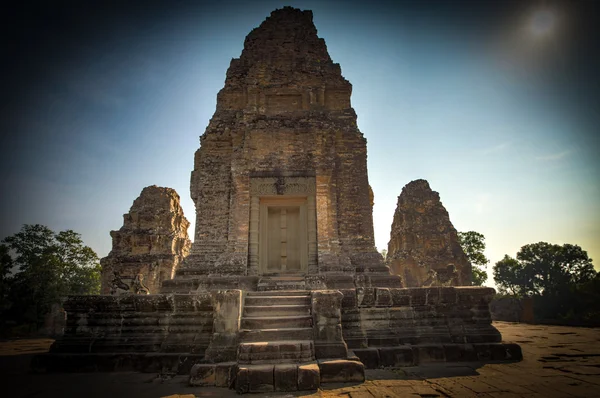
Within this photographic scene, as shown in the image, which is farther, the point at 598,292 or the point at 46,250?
the point at 46,250

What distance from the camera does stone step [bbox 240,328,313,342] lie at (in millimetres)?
5090

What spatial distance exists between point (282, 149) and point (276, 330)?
5.92 m

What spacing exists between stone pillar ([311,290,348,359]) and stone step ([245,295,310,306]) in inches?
30.0

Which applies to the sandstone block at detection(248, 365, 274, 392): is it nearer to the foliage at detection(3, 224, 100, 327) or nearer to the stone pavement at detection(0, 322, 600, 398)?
the stone pavement at detection(0, 322, 600, 398)

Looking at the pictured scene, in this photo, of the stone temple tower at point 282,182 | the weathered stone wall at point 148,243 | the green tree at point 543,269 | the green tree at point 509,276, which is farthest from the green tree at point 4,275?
the green tree at point 509,276

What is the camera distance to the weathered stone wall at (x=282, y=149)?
878cm

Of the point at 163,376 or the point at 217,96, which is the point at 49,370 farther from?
the point at 217,96

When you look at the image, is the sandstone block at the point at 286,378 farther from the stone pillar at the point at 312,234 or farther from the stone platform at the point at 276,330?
the stone pillar at the point at 312,234

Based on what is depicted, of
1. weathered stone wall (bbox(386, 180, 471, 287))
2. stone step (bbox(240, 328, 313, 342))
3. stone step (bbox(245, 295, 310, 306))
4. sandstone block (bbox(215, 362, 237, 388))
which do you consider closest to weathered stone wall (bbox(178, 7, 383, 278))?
stone step (bbox(245, 295, 310, 306))

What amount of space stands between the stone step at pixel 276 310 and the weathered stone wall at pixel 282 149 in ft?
7.38

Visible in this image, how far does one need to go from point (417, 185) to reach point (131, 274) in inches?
863

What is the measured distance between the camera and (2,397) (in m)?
4.12

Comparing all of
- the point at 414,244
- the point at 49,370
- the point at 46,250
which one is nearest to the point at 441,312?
the point at 49,370

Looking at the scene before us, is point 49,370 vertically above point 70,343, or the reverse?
point 70,343
